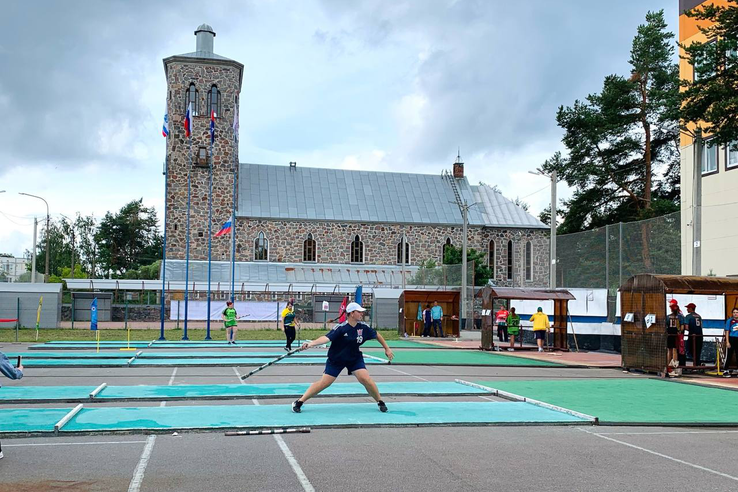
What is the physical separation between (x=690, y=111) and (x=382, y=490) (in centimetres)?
2205

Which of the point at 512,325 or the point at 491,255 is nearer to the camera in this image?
the point at 512,325

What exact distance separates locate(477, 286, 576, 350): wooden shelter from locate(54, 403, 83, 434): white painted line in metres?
19.8

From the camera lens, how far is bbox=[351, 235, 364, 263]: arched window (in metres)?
66.6

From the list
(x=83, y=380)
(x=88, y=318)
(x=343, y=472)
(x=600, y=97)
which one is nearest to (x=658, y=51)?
(x=600, y=97)

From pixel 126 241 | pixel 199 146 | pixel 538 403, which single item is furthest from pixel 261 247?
pixel 538 403

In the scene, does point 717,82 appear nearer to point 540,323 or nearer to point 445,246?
point 540,323

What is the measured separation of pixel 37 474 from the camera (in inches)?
306

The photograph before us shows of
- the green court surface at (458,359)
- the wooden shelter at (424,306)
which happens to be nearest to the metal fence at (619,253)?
the green court surface at (458,359)

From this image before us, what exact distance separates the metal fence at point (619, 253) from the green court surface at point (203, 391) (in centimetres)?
1338

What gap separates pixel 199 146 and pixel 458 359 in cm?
4212

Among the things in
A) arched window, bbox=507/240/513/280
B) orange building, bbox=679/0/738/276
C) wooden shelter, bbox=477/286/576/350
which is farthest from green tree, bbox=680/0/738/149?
arched window, bbox=507/240/513/280

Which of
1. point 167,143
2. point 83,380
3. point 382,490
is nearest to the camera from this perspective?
point 382,490

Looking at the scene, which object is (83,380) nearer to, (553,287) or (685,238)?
(553,287)

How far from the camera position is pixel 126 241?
94.8 meters
